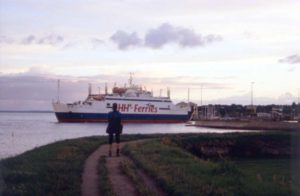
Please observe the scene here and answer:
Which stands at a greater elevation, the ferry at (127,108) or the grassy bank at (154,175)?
the ferry at (127,108)

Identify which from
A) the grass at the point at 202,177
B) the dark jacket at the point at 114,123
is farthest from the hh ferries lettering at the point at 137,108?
the dark jacket at the point at 114,123

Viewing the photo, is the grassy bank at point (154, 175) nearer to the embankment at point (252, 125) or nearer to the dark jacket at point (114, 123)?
the dark jacket at point (114, 123)

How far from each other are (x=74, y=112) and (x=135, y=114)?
429 inches

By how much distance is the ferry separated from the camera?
104062 mm

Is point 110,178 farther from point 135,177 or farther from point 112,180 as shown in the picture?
point 135,177

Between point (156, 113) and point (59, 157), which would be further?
point (156, 113)

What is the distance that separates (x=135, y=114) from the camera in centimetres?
10638

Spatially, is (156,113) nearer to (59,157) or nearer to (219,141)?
(219,141)

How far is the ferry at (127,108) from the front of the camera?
10406 centimetres

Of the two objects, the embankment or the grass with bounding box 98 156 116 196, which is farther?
the embankment

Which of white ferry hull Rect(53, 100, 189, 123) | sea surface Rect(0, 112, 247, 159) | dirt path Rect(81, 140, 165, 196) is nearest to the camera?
dirt path Rect(81, 140, 165, 196)

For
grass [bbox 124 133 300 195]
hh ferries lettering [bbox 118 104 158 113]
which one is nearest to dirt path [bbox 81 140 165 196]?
grass [bbox 124 133 300 195]

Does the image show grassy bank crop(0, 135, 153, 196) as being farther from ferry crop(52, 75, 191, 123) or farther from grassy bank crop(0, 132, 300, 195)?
ferry crop(52, 75, 191, 123)

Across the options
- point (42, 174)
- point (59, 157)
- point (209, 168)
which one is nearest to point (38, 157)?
point (59, 157)
